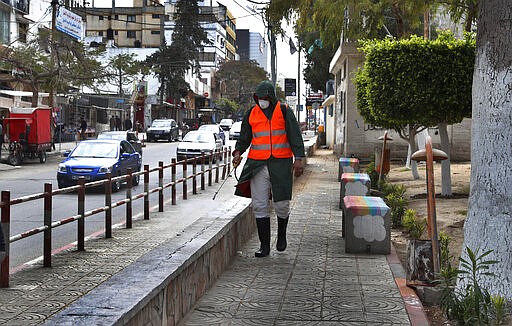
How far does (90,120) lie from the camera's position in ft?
195

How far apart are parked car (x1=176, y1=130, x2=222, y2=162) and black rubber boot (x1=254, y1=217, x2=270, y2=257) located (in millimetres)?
21847

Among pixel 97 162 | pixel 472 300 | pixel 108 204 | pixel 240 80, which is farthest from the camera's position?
pixel 240 80

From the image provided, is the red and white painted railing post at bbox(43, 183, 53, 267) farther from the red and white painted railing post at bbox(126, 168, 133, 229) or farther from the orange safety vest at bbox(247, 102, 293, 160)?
the red and white painted railing post at bbox(126, 168, 133, 229)

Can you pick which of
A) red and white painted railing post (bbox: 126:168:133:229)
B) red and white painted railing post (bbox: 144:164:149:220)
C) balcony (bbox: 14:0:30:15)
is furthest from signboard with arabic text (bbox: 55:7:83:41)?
red and white painted railing post (bbox: 126:168:133:229)

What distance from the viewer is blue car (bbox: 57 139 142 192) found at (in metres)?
19.3

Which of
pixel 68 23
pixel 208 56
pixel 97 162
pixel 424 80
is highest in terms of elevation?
pixel 208 56

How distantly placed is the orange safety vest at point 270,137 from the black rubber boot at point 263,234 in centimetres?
71

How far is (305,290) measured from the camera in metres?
7.05

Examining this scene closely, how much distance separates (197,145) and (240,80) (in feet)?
227

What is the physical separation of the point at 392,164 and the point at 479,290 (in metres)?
22.5

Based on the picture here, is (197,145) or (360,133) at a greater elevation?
(360,133)

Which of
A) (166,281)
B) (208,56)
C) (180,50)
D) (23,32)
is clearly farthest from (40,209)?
(208,56)

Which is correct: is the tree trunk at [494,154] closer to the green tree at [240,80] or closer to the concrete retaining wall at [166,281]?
the concrete retaining wall at [166,281]

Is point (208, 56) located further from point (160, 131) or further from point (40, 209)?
point (40, 209)
